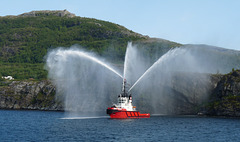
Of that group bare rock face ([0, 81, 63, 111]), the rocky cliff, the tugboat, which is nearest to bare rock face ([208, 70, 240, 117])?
the rocky cliff

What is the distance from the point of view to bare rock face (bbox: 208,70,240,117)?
11456 cm

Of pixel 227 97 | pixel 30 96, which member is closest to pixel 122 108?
pixel 227 97

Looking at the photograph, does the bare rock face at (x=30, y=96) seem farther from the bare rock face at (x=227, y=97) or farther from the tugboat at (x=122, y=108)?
→ the bare rock face at (x=227, y=97)

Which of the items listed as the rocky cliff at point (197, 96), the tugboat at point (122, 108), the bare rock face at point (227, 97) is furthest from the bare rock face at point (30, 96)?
the bare rock face at point (227, 97)

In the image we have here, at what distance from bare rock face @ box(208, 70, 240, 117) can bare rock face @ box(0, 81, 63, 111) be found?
265ft

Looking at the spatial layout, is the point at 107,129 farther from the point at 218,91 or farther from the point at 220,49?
the point at 220,49

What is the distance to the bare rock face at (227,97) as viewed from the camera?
11456 centimetres

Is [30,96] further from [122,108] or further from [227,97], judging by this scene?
[227,97]

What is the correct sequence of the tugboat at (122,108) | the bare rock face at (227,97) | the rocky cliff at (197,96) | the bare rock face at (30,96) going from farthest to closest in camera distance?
the bare rock face at (30,96)
the rocky cliff at (197,96)
the bare rock face at (227,97)
the tugboat at (122,108)

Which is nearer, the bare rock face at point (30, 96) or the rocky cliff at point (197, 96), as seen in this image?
the rocky cliff at point (197, 96)

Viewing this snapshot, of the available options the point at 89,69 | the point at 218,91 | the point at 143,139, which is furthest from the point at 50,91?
the point at 143,139

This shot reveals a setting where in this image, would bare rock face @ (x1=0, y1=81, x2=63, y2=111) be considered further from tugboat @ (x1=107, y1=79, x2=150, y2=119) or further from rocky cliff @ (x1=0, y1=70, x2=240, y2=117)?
tugboat @ (x1=107, y1=79, x2=150, y2=119)

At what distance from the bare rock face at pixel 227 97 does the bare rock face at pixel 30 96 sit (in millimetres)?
80674

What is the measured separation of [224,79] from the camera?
128500 millimetres
